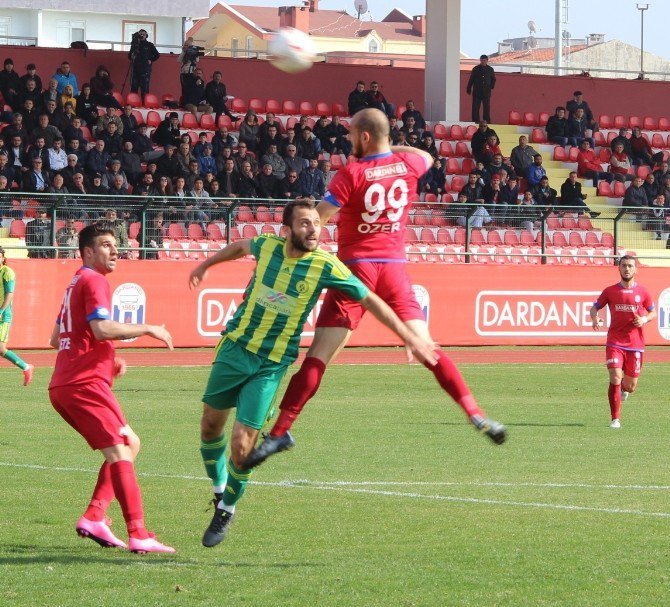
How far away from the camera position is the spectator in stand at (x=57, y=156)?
25.6 meters

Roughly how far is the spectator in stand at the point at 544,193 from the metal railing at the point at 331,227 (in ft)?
10.6

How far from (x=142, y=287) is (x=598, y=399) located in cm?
923

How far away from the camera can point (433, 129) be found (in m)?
33.9

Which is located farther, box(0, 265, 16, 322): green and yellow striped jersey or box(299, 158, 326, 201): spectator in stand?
box(299, 158, 326, 201): spectator in stand

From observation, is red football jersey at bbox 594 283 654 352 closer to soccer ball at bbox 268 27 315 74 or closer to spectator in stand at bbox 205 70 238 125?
soccer ball at bbox 268 27 315 74

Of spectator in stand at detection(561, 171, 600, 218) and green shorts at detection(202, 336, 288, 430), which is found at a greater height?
spectator in stand at detection(561, 171, 600, 218)

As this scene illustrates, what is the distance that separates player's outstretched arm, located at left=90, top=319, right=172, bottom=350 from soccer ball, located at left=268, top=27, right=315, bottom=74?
3167mm

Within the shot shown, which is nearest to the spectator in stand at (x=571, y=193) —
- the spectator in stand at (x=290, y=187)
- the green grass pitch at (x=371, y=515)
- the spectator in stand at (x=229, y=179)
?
the spectator in stand at (x=290, y=187)

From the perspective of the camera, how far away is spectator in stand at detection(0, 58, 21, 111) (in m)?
27.3

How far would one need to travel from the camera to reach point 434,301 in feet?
86.5

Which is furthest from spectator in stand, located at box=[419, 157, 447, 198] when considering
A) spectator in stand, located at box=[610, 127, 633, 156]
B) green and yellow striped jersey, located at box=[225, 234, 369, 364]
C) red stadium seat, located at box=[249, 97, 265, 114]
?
green and yellow striped jersey, located at box=[225, 234, 369, 364]

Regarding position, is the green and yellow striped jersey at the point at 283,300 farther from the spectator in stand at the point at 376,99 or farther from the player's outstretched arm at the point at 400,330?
the spectator in stand at the point at 376,99

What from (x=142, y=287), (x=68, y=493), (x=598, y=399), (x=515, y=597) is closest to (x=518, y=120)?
(x=142, y=287)

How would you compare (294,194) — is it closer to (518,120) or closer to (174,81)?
(174,81)
